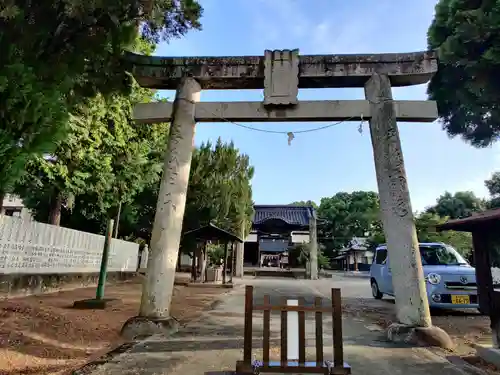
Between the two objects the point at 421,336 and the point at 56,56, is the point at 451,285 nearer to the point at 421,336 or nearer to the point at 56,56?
the point at 421,336

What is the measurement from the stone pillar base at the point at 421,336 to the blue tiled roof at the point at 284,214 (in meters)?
25.8

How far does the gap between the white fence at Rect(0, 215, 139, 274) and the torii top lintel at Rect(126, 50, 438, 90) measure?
5.17 m

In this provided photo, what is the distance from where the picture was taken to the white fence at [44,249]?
8570 mm

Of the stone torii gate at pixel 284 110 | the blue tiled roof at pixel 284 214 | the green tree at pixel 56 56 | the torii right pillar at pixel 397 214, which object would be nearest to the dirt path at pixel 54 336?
the stone torii gate at pixel 284 110

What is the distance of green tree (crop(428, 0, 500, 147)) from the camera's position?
7.86 meters

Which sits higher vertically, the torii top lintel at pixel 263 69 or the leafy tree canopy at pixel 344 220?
the leafy tree canopy at pixel 344 220

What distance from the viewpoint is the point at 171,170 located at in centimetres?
645

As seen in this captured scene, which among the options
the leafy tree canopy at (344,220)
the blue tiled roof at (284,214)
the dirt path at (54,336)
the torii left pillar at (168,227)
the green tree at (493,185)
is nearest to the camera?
the dirt path at (54,336)

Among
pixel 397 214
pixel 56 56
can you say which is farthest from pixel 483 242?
pixel 56 56

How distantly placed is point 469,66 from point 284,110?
5.30 metres

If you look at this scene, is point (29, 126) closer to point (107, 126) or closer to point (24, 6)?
point (24, 6)

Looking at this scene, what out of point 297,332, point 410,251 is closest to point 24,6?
point 297,332

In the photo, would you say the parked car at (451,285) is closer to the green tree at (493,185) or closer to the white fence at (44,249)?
the white fence at (44,249)

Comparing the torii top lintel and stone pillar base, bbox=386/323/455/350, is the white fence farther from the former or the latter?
stone pillar base, bbox=386/323/455/350
